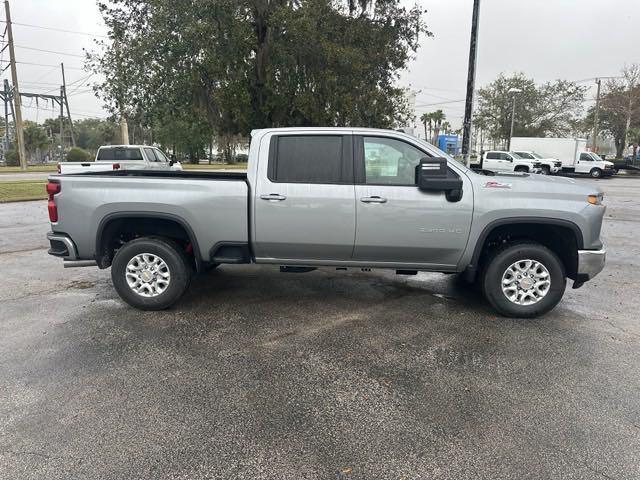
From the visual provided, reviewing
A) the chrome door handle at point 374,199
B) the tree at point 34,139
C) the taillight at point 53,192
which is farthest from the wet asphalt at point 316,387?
the tree at point 34,139

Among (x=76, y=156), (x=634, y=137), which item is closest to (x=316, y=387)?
(x=76, y=156)

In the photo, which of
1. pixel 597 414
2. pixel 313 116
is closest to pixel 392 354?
pixel 597 414

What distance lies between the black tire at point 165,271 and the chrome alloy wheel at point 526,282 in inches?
134

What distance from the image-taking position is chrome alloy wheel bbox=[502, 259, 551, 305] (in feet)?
15.0

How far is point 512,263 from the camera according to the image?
455 centimetres

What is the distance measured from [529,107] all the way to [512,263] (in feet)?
178

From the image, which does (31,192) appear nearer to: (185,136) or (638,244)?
(638,244)

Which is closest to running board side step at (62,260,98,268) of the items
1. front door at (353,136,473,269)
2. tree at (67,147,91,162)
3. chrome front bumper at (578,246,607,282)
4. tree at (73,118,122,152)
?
front door at (353,136,473,269)

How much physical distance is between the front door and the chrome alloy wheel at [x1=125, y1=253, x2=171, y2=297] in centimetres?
207

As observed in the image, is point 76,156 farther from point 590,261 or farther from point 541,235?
point 590,261

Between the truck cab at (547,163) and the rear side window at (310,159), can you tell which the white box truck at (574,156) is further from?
the rear side window at (310,159)

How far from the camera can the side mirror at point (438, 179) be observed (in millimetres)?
4242

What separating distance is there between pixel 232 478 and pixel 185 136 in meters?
55.9

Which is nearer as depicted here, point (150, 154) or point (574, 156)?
point (150, 154)
